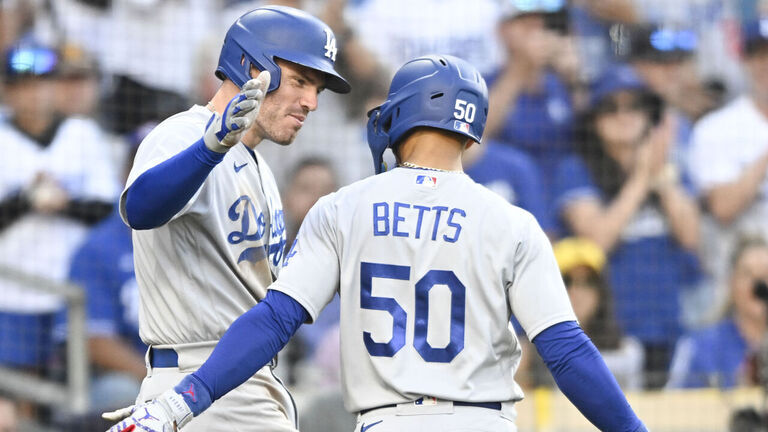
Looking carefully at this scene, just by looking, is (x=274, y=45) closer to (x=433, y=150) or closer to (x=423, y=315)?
(x=433, y=150)

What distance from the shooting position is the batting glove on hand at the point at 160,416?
8.58 feet

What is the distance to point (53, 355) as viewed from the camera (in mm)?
6508

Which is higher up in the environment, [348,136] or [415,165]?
[348,136]

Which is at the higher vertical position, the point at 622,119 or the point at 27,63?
the point at 622,119

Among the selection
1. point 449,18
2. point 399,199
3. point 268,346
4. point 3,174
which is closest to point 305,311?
point 268,346

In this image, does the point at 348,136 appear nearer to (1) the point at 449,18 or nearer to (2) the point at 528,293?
(1) the point at 449,18

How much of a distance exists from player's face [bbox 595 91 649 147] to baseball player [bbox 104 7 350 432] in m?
4.48

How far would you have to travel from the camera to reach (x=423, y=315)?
2.86 meters

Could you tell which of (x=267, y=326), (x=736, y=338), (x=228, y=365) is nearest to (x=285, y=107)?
(x=267, y=326)

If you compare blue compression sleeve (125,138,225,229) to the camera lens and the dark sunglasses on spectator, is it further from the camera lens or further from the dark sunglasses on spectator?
the camera lens

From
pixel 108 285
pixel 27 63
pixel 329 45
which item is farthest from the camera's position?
pixel 27 63

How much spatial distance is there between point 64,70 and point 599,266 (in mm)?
3622

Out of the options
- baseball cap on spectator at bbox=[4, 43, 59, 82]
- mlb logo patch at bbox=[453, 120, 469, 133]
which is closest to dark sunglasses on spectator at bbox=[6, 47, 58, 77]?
baseball cap on spectator at bbox=[4, 43, 59, 82]

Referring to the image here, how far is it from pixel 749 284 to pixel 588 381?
4925mm
